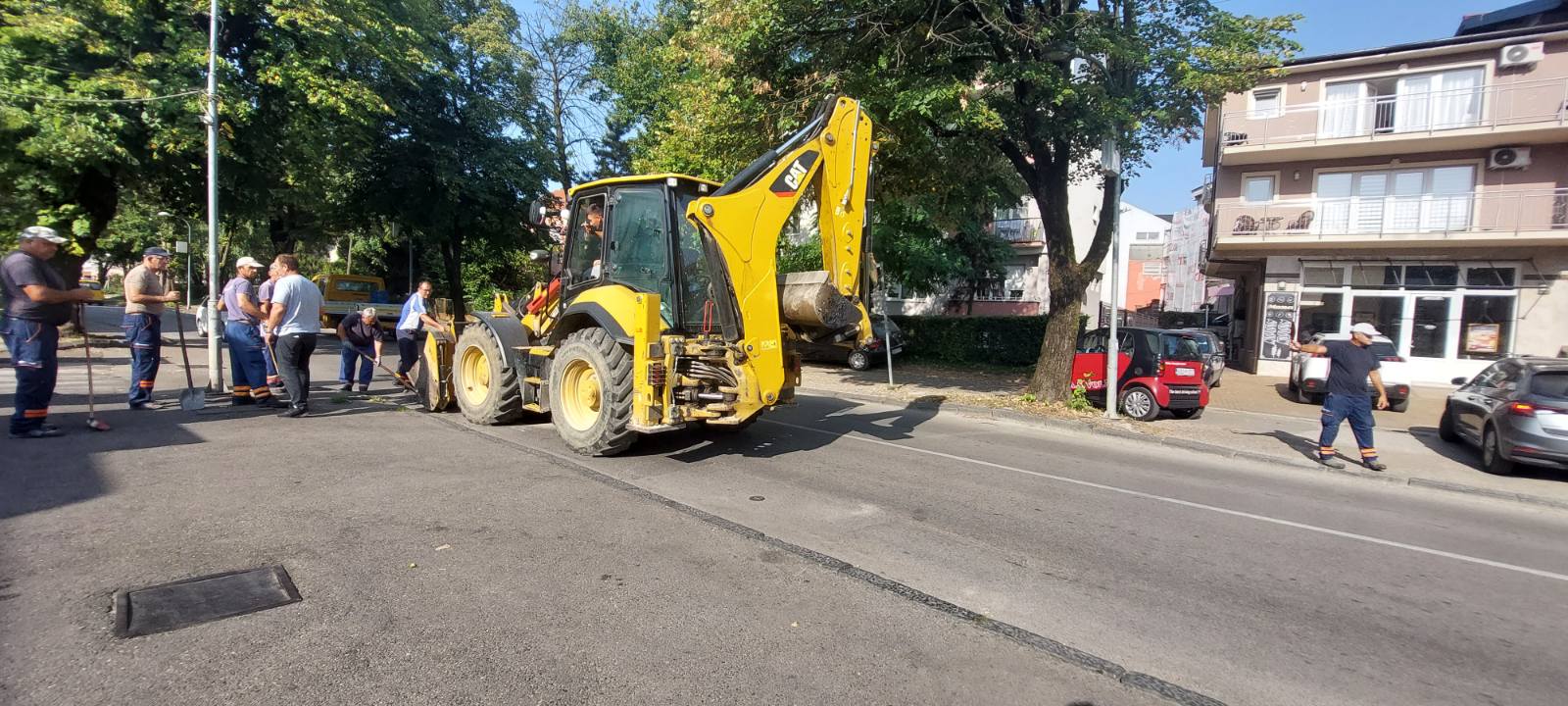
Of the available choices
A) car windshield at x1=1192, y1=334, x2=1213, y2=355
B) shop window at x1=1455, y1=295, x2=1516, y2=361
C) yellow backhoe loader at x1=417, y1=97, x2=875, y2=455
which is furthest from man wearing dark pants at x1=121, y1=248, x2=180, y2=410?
shop window at x1=1455, y1=295, x2=1516, y2=361

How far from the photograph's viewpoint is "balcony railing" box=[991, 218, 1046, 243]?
109 feet

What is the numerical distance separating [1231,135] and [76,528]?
2254 cm

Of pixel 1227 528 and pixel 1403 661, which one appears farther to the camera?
pixel 1227 528

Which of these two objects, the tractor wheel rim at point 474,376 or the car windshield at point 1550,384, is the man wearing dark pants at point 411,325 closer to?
the tractor wheel rim at point 474,376

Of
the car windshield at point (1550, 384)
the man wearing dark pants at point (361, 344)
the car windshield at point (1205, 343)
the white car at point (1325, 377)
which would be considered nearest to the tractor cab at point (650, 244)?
the man wearing dark pants at point (361, 344)

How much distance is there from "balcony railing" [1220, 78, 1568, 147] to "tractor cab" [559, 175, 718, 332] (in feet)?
58.5

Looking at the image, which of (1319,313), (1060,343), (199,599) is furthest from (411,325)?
(1319,313)

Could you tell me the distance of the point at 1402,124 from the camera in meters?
17.7

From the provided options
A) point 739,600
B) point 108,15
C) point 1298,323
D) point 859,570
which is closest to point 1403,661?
point 859,570

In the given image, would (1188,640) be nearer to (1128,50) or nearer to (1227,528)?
(1227,528)

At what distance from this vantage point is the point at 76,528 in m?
4.09

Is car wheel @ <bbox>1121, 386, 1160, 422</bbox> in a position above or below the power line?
below

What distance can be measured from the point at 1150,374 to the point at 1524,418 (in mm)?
4250

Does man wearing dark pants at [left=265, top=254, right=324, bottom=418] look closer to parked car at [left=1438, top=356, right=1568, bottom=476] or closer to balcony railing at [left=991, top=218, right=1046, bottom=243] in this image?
parked car at [left=1438, top=356, right=1568, bottom=476]
